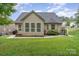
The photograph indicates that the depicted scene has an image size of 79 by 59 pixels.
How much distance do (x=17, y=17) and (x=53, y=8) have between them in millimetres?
322

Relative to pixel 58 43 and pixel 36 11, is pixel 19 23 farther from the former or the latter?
pixel 58 43

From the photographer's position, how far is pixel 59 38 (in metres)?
2.65

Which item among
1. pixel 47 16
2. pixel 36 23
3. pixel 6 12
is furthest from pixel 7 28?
pixel 47 16

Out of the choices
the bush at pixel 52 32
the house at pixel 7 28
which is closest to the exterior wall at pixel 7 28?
the house at pixel 7 28

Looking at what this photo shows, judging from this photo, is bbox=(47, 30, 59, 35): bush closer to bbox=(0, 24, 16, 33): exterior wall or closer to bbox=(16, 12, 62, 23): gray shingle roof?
bbox=(16, 12, 62, 23): gray shingle roof

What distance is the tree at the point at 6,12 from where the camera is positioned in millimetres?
2641

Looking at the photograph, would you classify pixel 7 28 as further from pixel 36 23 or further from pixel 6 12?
pixel 36 23

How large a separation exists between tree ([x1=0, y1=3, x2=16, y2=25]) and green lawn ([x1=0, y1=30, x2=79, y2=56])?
6.1 inches

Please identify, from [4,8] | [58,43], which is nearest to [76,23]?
[58,43]

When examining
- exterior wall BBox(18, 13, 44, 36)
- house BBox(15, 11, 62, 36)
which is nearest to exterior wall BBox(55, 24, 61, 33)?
house BBox(15, 11, 62, 36)

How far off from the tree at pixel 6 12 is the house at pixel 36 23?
86 millimetres

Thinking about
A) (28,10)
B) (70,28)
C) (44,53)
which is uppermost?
(28,10)

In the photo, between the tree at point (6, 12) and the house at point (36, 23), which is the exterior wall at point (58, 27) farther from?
the tree at point (6, 12)

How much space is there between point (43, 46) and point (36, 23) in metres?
0.21
